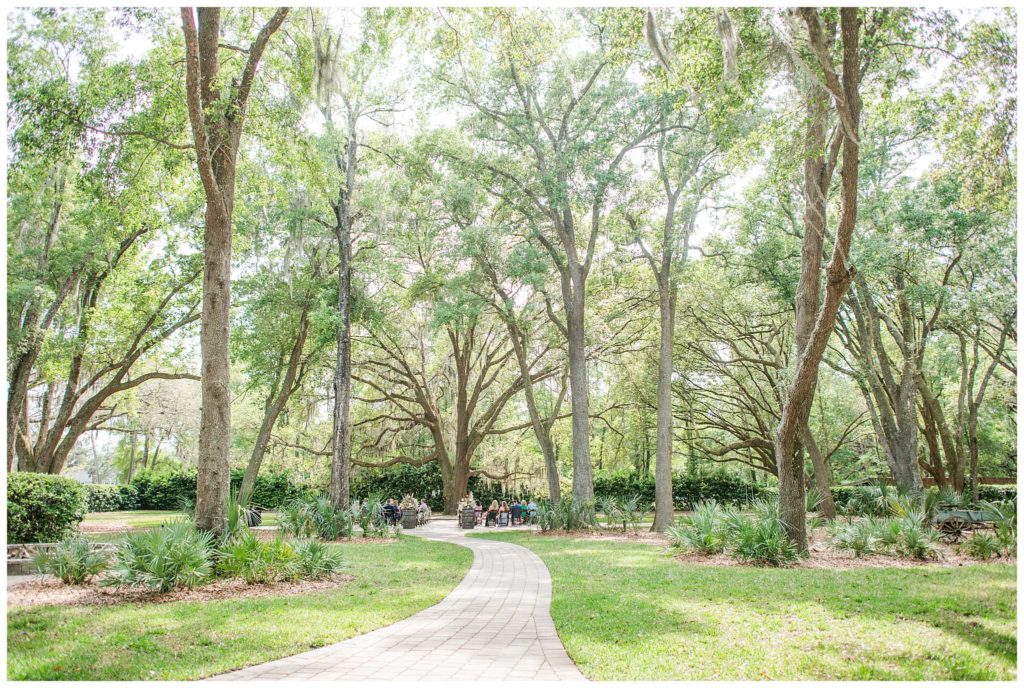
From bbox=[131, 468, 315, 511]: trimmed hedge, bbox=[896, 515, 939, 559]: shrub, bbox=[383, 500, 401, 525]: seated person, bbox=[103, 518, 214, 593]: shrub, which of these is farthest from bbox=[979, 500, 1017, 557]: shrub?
bbox=[131, 468, 315, 511]: trimmed hedge

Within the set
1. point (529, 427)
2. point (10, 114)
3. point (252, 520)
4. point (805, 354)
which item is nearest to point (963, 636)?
point (805, 354)

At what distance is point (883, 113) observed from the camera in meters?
10.1

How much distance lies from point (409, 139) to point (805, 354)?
12863mm

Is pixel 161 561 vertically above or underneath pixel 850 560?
above

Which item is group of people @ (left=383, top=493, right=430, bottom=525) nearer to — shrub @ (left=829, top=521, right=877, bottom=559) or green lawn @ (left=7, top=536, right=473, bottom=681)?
green lawn @ (left=7, top=536, right=473, bottom=681)

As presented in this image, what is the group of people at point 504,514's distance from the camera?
65.9 feet

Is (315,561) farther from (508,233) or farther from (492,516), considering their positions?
(492,516)

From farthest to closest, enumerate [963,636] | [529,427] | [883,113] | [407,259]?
[529,427] < [407,259] < [883,113] < [963,636]

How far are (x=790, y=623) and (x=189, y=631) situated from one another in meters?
5.06

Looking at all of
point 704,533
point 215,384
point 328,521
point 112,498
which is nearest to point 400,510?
point 328,521

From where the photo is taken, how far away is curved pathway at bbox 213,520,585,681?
4.25 metres

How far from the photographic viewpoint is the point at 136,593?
704 centimetres

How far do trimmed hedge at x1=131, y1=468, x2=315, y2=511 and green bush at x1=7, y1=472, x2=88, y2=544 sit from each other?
17.0 metres

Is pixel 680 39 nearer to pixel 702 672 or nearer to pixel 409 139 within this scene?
pixel 702 672
